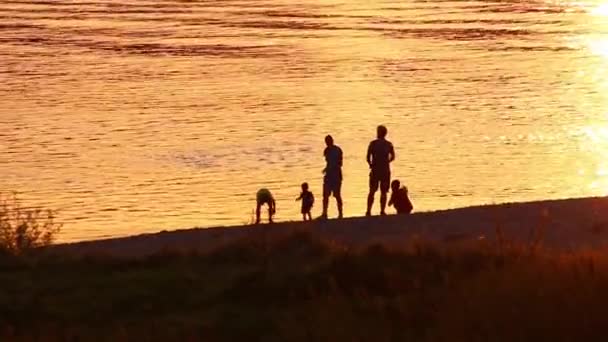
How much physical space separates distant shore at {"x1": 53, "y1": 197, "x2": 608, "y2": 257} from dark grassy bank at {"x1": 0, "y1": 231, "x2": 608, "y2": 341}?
93.0 inches

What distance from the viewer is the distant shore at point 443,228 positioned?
1400 cm

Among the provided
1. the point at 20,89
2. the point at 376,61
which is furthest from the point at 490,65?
the point at 20,89

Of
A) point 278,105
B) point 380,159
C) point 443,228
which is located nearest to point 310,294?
point 443,228

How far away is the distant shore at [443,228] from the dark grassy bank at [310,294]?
2.36 meters

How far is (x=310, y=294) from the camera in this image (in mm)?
9164

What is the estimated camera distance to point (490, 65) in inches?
2132

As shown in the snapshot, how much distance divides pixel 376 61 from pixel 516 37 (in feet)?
34.0

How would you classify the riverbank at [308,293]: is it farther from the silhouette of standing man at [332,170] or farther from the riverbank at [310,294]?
the silhouette of standing man at [332,170]

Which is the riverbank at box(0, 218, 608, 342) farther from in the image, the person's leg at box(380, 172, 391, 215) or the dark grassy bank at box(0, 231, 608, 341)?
the person's leg at box(380, 172, 391, 215)

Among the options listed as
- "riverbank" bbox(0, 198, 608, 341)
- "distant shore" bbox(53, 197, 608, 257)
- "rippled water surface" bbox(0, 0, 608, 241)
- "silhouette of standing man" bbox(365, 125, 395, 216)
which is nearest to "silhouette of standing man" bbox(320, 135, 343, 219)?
"silhouette of standing man" bbox(365, 125, 395, 216)

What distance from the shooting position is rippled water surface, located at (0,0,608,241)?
97.5 ft

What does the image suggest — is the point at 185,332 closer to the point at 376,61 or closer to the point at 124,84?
the point at 124,84

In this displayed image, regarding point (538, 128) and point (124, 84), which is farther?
point (124, 84)

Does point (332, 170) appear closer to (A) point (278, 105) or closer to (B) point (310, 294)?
(B) point (310, 294)
